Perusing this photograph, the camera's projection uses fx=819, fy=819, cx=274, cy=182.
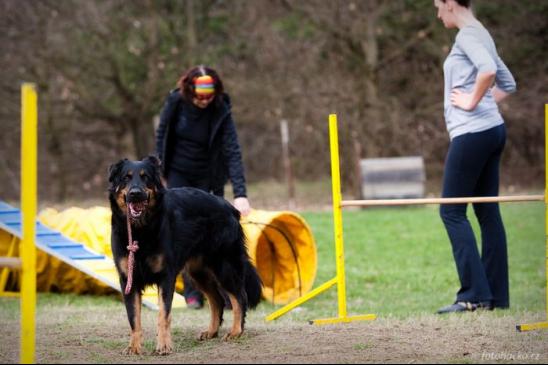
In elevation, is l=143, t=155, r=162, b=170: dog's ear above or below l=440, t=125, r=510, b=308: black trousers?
above

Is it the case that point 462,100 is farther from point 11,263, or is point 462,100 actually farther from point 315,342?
point 11,263

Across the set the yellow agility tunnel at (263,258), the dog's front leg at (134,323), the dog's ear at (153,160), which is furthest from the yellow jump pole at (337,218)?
the yellow agility tunnel at (263,258)

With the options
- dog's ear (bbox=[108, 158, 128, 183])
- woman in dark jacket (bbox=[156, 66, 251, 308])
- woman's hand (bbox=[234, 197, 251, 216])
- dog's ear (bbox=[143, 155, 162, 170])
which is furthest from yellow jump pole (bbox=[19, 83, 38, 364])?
woman in dark jacket (bbox=[156, 66, 251, 308])

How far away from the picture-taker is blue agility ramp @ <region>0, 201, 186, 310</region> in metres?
6.85

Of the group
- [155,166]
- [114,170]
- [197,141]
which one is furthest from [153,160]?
[197,141]

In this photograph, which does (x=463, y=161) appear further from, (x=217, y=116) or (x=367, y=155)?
(x=367, y=155)

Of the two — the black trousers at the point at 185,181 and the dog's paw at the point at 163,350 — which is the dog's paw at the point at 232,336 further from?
the black trousers at the point at 185,181

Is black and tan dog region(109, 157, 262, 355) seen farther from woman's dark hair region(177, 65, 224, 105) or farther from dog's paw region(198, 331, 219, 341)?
woman's dark hair region(177, 65, 224, 105)

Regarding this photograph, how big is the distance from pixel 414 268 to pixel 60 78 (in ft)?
40.5

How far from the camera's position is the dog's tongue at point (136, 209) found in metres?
4.42

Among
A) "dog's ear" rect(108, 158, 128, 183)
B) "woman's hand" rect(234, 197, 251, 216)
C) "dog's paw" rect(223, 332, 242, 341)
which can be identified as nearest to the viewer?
"dog's ear" rect(108, 158, 128, 183)

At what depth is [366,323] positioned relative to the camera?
5344 millimetres

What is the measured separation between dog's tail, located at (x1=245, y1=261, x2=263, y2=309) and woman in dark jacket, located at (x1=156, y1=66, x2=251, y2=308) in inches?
47.6

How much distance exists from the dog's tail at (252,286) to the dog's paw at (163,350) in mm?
1080
